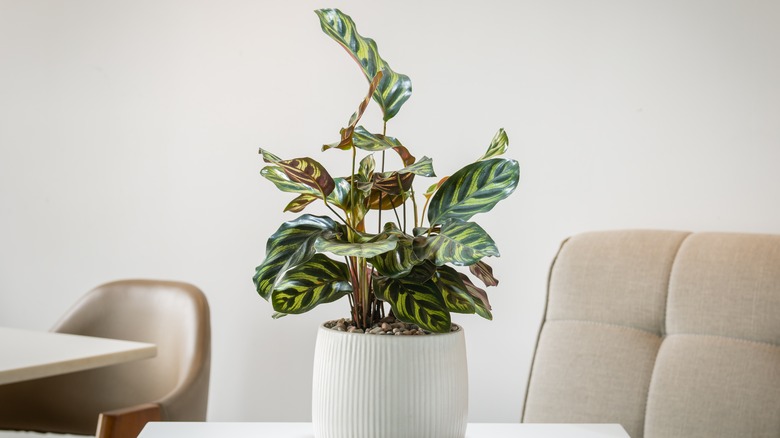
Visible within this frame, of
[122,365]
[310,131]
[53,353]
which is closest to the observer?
[53,353]

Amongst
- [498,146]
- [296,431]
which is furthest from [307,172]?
[296,431]

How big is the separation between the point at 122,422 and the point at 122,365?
47 cm

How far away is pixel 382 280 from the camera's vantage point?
99 cm

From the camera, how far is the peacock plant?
94 centimetres

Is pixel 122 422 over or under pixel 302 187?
under

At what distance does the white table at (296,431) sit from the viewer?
1105 millimetres

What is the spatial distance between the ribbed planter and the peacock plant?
0.13 feet

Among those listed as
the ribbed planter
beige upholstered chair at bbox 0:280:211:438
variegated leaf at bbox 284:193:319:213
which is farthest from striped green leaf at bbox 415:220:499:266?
beige upholstered chair at bbox 0:280:211:438

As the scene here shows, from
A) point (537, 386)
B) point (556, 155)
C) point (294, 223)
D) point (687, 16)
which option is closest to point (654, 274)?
point (537, 386)

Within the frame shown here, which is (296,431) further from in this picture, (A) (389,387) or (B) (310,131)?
(B) (310,131)

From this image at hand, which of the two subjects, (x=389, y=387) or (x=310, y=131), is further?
(x=310, y=131)

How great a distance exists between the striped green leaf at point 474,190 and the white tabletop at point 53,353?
828 mm

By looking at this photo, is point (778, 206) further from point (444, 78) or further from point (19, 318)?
point (19, 318)

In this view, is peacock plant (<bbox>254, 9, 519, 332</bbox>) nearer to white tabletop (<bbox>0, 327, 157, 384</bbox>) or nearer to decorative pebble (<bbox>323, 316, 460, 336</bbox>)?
decorative pebble (<bbox>323, 316, 460, 336</bbox>)
